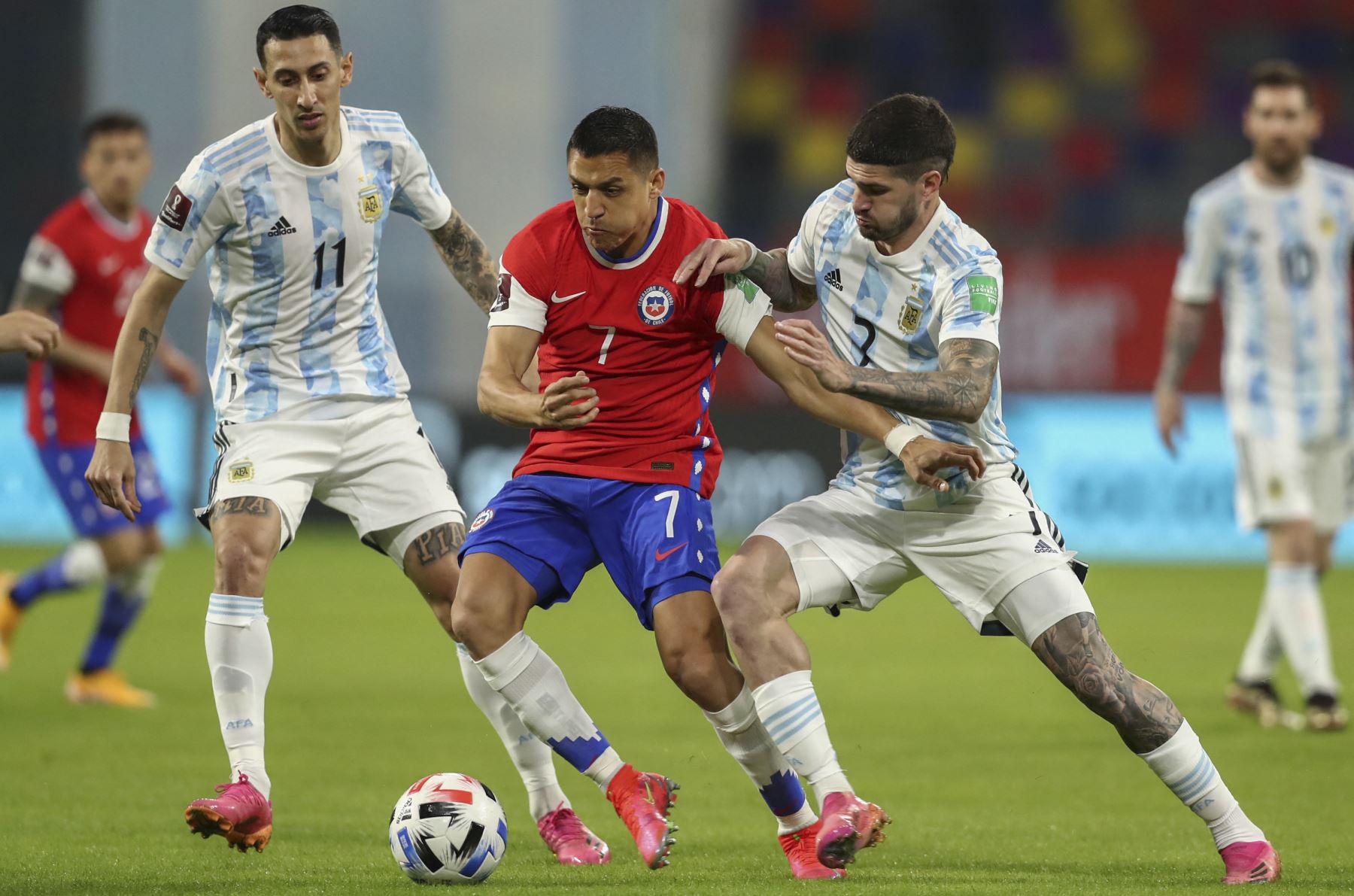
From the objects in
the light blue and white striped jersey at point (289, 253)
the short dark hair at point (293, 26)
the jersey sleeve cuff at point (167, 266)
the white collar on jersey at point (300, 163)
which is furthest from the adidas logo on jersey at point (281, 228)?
the short dark hair at point (293, 26)

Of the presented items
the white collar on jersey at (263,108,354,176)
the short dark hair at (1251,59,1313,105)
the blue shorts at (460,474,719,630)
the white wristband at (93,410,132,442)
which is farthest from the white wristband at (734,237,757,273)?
the short dark hair at (1251,59,1313,105)

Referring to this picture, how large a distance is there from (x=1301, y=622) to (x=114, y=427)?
16.6 feet

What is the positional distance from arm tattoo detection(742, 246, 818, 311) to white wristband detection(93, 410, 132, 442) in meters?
1.80

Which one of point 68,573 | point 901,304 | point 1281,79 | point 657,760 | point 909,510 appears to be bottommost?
point 68,573

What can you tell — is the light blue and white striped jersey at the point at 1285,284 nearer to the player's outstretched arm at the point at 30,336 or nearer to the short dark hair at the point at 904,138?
the short dark hair at the point at 904,138

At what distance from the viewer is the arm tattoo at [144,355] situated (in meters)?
5.44

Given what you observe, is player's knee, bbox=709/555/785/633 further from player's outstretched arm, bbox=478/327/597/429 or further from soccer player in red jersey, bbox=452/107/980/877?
player's outstretched arm, bbox=478/327/597/429

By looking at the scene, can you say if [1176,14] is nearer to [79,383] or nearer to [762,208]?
[762,208]

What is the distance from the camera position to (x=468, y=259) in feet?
19.5

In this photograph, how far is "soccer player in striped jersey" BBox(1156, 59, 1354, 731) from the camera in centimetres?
825

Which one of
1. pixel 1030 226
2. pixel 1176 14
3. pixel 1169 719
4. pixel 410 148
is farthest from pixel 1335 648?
pixel 1176 14

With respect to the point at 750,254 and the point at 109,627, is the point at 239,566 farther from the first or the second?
the point at 109,627

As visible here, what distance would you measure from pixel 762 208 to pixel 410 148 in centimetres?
1480

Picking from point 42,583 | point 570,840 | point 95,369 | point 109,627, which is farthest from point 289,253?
point 42,583
